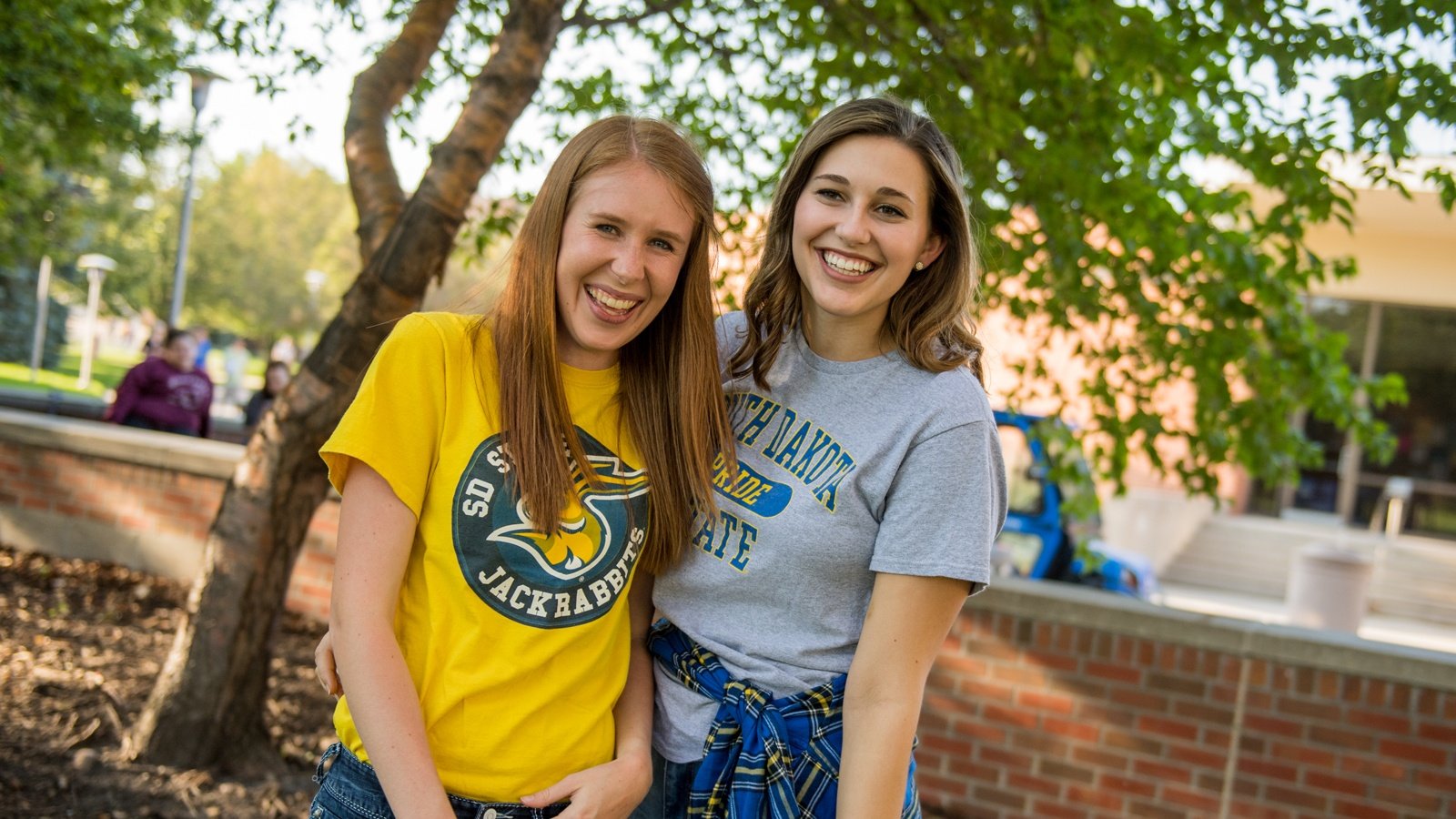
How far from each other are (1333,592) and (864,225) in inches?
462

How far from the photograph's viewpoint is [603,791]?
190cm

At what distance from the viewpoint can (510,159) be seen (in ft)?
19.0

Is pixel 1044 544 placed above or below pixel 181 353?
below

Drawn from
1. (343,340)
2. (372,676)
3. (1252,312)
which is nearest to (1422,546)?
(1252,312)

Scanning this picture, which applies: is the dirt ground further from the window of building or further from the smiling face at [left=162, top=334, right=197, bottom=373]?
the window of building

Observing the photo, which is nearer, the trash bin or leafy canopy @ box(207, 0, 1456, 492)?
leafy canopy @ box(207, 0, 1456, 492)

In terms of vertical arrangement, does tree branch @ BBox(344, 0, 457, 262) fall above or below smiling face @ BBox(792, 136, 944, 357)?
above

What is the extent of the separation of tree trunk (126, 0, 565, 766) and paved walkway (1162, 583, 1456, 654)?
11098 millimetres

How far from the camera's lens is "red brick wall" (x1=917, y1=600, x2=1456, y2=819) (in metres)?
4.51

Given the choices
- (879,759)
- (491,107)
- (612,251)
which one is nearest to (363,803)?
(879,759)

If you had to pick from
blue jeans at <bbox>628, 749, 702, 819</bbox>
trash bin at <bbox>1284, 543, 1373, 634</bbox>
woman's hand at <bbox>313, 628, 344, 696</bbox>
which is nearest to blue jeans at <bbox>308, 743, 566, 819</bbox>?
woman's hand at <bbox>313, 628, 344, 696</bbox>

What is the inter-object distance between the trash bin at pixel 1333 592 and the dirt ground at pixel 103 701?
10.1 m

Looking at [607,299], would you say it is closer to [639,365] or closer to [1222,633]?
[639,365]

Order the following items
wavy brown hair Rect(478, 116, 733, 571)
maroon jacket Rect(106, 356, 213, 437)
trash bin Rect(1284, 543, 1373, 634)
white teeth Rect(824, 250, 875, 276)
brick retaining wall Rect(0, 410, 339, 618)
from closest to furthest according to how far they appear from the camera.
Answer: wavy brown hair Rect(478, 116, 733, 571) → white teeth Rect(824, 250, 875, 276) → brick retaining wall Rect(0, 410, 339, 618) → maroon jacket Rect(106, 356, 213, 437) → trash bin Rect(1284, 543, 1373, 634)
